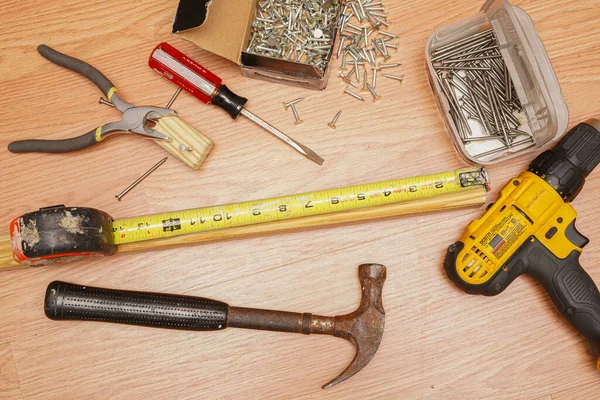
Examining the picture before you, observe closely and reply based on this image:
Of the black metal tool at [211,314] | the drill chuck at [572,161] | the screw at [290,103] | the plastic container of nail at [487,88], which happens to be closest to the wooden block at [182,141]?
the screw at [290,103]

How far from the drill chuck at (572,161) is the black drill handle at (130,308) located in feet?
3.28

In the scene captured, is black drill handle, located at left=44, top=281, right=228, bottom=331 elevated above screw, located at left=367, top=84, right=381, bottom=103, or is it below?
below

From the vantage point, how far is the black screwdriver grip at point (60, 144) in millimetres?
1508

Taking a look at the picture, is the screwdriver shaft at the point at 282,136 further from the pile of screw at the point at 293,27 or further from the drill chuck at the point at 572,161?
the drill chuck at the point at 572,161

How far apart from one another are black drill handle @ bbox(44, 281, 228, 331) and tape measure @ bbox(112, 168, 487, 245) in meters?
0.17

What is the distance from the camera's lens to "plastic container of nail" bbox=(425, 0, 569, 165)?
149 cm

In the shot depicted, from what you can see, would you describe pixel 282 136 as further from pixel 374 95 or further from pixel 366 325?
pixel 366 325

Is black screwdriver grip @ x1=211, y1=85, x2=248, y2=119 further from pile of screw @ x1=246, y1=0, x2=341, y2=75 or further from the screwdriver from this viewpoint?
pile of screw @ x1=246, y1=0, x2=341, y2=75

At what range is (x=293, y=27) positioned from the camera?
5.30ft

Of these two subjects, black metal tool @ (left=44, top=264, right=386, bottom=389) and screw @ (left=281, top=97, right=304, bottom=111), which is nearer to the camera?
black metal tool @ (left=44, top=264, right=386, bottom=389)

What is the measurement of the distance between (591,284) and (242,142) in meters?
1.11

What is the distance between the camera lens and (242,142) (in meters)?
1.59

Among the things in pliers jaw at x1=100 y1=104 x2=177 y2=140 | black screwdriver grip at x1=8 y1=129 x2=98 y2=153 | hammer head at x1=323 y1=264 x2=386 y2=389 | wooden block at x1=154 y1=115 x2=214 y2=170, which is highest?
pliers jaw at x1=100 y1=104 x2=177 y2=140

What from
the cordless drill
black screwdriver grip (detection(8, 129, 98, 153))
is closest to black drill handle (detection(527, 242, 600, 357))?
the cordless drill
